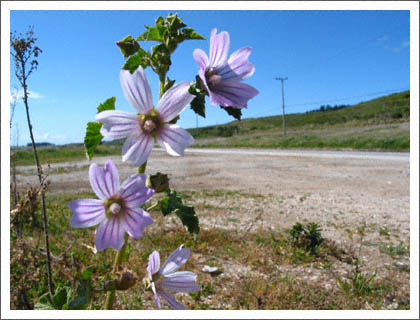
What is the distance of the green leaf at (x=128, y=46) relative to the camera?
1023mm

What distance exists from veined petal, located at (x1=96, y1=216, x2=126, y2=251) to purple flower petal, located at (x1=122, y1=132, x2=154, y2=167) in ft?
0.65

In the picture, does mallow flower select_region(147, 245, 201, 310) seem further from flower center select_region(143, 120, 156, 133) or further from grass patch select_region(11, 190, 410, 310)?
grass patch select_region(11, 190, 410, 310)

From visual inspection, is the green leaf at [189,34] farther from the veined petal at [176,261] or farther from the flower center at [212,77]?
the veined petal at [176,261]

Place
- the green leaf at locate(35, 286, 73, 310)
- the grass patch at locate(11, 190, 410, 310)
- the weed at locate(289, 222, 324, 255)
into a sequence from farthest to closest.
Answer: the weed at locate(289, 222, 324, 255)
the grass patch at locate(11, 190, 410, 310)
the green leaf at locate(35, 286, 73, 310)

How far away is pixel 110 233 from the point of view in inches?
35.5

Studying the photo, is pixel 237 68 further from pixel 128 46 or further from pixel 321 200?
A: pixel 321 200

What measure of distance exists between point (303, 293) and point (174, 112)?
316cm

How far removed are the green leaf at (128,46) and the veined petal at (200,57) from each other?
26 centimetres

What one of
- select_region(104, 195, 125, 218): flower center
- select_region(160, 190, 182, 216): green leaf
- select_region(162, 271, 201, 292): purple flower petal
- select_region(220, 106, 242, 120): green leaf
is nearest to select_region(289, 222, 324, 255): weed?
select_region(162, 271, 201, 292): purple flower petal

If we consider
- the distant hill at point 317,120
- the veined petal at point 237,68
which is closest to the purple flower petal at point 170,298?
the veined petal at point 237,68

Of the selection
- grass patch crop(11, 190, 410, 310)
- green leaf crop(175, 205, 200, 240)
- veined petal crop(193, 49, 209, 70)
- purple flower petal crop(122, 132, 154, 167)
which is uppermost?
veined petal crop(193, 49, 209, 70)

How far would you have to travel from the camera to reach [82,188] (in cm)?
923

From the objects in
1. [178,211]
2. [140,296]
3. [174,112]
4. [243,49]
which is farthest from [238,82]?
[140,296]

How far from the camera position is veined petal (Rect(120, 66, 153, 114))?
0.85 metres
